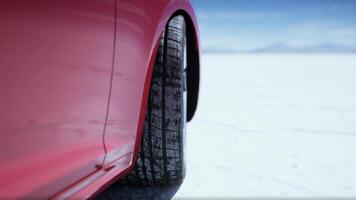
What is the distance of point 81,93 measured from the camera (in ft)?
3.08

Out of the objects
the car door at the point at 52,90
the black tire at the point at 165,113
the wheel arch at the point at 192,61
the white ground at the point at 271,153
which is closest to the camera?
the car door at the point at 52,90

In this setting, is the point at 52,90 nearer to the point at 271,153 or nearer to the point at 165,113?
the point at 165,113

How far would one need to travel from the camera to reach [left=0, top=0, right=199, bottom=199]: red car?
2.33ft

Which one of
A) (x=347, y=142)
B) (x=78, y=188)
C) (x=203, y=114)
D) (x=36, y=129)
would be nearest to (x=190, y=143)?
(x=347, y=142)

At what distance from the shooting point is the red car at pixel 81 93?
71 cm

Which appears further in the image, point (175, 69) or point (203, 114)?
point (203, 114)

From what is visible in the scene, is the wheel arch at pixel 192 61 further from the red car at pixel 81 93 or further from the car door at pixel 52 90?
the car door at pixel 52 90

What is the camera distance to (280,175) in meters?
1.98

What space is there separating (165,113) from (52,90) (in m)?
0.78

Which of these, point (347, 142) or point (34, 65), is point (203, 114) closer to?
point (347, 142)

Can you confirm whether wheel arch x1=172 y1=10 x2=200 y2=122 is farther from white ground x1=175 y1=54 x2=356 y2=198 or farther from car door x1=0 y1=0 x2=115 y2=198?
car door x1=0 y1=0 x2=115 y2=198

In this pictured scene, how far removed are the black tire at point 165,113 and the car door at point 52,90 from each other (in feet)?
1.59

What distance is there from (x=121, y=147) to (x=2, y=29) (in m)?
0.62

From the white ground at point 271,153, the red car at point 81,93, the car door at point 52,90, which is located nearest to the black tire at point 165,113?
the red car at point 81,93
